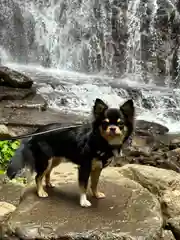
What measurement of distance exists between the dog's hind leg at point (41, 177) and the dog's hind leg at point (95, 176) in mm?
364

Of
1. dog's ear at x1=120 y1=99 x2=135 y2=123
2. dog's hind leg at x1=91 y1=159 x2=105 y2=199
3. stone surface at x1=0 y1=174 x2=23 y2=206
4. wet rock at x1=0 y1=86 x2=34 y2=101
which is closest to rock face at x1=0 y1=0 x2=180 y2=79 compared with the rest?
wet rock at x1=0 y1=86 x2=34 y2=101

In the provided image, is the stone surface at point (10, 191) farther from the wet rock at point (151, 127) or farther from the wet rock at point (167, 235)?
the wet rock at point (151, 127)

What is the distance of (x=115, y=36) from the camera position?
1498 centimetres

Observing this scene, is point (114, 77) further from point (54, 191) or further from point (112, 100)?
point (54, 191)

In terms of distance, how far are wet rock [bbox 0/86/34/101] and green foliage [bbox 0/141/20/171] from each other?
4.19 m

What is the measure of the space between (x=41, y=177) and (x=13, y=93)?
7065 millimetres

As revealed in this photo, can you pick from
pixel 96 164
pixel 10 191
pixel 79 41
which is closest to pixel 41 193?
pixel 96 164

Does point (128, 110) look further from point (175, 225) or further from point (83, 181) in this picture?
point (175, 225)

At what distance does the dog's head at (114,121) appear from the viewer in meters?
3.24

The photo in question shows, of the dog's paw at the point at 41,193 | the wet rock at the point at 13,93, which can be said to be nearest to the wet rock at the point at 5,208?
the dog's paw at the point at 41,193

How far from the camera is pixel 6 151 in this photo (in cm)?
607

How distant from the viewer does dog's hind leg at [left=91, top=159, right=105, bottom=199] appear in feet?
11.6

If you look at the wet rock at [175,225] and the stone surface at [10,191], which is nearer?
the wet rock at [175,225]

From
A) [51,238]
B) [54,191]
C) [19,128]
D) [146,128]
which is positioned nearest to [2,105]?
[19,128]
